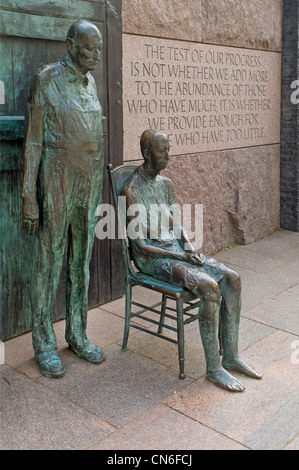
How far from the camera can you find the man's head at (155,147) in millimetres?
3707

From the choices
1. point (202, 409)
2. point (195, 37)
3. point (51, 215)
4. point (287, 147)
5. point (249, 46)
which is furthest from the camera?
point (287, 147)

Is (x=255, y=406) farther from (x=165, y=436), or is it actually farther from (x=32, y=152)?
(x=32, y=152)

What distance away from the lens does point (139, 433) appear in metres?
3.06

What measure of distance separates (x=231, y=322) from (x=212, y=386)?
427 millimetres

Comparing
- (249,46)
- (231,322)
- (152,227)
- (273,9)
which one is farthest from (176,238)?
(273,9)

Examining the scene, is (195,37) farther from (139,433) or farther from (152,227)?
(139,433)

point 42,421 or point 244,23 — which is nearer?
point 42,421

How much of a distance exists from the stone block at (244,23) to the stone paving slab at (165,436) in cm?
412

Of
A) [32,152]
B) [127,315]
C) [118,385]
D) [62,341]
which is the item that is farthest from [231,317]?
[32,152]

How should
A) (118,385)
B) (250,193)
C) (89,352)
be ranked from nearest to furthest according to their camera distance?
1. (118,385)
2. (89,352)
3. (250,193)

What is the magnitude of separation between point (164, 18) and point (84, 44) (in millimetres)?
2330

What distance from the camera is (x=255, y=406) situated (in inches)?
132

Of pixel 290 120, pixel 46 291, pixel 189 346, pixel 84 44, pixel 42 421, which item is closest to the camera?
pixel 42 421

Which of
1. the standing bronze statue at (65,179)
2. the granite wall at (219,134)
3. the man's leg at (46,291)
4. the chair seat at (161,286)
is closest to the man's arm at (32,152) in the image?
the standing bronze statue at (65,179)
